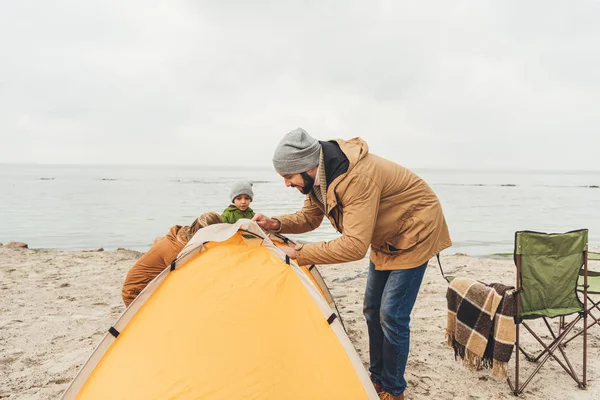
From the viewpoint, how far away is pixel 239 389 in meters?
2.51

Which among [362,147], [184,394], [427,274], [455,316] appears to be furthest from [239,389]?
[427,274]

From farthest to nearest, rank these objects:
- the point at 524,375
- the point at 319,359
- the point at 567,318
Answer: the point at 567,318 → the point at 524,375 → the point at 319,359

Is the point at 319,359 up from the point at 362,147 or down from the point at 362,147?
down

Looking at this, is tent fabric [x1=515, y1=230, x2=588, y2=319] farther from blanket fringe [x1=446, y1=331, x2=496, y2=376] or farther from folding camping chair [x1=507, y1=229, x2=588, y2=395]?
blanket fringe [x1=446, y1=331, x2=496, y2=376]

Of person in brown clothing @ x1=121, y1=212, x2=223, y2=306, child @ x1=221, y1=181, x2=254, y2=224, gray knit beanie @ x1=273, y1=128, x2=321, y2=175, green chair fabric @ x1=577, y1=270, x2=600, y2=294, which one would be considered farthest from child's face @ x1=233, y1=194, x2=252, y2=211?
green chair fabric @ x1=577, y1=270, x2=600, y2=294

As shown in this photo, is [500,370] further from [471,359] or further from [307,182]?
[307,182]

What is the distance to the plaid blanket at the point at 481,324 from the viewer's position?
359 centimetres

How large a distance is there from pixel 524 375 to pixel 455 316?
2.52ft

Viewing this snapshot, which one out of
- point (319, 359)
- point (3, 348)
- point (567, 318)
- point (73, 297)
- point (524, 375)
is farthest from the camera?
point (73, 297)

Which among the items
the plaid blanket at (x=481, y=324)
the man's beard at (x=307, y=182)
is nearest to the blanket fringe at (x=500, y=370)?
the plaid blanket at (x=481, y=324)

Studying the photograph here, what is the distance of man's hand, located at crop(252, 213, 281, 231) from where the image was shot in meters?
3.46

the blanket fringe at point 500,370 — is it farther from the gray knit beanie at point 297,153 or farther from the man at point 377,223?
the gray knit beanie at point 297,153

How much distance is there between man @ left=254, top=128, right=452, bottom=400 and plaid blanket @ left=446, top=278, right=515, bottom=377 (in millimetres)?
966

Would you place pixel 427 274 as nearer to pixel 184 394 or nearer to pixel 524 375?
pixel 524 375
